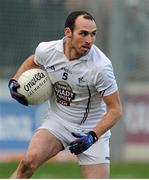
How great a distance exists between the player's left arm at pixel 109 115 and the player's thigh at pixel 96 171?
48cm

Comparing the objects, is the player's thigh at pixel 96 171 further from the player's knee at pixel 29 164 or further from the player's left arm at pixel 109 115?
the player's knee at pixel 29 164

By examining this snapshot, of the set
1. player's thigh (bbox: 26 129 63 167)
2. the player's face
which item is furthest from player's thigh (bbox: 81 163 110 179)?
the player's face

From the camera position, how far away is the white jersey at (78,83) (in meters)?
8.98

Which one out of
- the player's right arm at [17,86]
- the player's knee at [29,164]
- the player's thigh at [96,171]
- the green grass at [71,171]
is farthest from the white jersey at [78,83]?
the green grass at [71,171]

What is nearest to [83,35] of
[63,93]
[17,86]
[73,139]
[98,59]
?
[98,59]

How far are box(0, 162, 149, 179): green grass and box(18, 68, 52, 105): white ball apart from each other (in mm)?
3974

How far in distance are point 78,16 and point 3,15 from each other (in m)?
8.09

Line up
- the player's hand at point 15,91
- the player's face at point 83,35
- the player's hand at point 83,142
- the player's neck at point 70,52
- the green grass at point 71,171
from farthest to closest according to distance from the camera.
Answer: the green grass at point 71,171 → the player's hand at point 15,91 → the player's neck at point 70,52 → the player's face at point 83,35 → the player's hand at point 83,142

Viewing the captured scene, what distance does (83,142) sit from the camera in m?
8.73

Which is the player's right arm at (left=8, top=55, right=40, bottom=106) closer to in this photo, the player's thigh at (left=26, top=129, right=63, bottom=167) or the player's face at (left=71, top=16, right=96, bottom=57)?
the player's thigh at (left=26, top=129, right=63, bottom=167)

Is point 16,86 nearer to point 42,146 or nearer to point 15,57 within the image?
point 42,146

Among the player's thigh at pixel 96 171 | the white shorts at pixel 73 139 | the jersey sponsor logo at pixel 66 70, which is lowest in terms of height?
the player's thigh at pixel 96 171

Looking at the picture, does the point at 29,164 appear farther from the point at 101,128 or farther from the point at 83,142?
the point at 101,128

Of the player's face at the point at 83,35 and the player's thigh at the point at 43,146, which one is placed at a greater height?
the player's face at the point at 83,35
